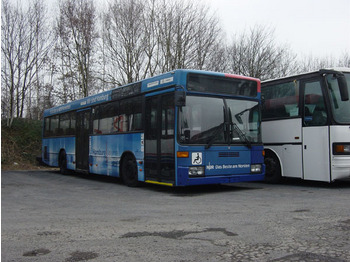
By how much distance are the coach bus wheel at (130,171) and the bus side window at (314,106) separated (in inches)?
192

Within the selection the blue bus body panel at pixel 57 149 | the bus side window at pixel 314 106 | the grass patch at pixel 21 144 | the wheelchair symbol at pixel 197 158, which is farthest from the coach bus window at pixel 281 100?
the grass patch at pixel 21 144

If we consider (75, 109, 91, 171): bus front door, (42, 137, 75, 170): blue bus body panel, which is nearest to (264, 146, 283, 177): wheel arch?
(75, 109, 91, 171): bus front door

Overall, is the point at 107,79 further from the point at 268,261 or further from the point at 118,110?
the point at 268,261

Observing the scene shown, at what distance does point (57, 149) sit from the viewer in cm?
1702

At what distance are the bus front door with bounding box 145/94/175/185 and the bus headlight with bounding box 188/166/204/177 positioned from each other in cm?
41

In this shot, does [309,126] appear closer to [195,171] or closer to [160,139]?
[195,171]

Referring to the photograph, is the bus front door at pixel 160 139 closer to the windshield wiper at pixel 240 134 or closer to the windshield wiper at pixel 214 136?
the windshield wiper at pixel 214 136

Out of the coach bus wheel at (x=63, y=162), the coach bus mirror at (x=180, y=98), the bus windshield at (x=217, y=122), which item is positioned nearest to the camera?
the coach bus mirror at (x=180, y=98)

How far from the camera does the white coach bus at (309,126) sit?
9650 mm

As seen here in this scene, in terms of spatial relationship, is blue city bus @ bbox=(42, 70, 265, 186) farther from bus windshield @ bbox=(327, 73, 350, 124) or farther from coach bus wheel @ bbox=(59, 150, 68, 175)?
coach bus wheel @ bbox=(59, 150, 68, 175)

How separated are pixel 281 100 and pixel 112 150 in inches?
211

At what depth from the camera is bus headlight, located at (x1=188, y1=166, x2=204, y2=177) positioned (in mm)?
8997

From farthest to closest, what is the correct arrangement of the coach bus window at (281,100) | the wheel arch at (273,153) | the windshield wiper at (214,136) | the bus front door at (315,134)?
1. the wheel arch at (273,153)
2. the coach bus window at (281,100)
3. the bus front door at (315,134)
4. the windshield wiper at (214,136)

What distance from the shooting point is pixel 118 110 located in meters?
11.9
